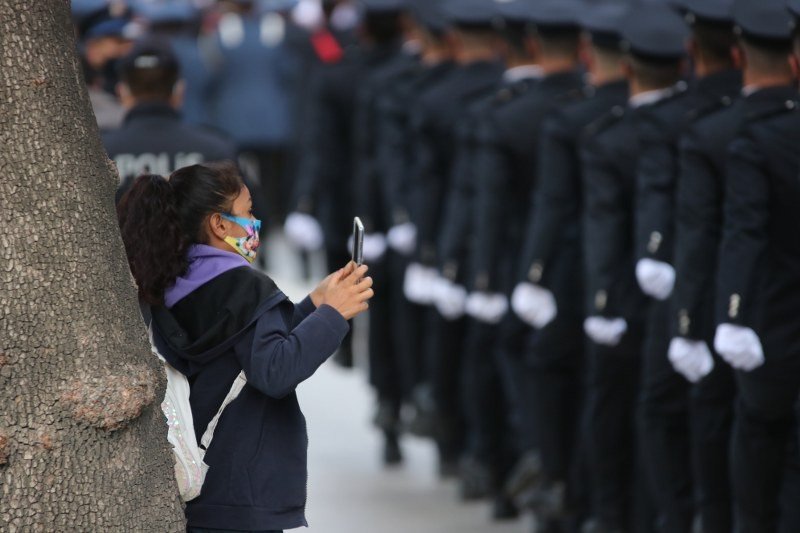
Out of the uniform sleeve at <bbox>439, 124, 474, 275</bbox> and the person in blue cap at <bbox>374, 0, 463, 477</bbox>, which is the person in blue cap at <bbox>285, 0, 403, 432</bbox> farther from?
the uniform sleeve at <bbox>439, 124, 474, 275</bbox>

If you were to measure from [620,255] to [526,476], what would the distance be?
4.00ft

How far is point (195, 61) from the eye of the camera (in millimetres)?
13453

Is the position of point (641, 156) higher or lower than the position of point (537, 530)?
higher

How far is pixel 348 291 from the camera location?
3752mm

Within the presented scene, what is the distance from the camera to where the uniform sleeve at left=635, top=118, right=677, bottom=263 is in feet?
18.2

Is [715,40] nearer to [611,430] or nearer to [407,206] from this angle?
[611,430]

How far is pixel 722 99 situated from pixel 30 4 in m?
2.65

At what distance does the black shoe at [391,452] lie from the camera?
8.42m

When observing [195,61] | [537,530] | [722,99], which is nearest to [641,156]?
[722,99]

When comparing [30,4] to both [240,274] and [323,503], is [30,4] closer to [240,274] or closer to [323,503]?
[240,274]

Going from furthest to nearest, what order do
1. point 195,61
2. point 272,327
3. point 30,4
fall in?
point 195,61 < point 272,327 < point 30,4

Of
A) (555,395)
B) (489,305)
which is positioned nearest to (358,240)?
(555,395)

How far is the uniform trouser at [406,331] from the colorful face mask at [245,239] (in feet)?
14.4

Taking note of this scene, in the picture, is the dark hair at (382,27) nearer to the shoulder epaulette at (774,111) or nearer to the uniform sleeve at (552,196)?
the uniform sleeve at (552,196)
